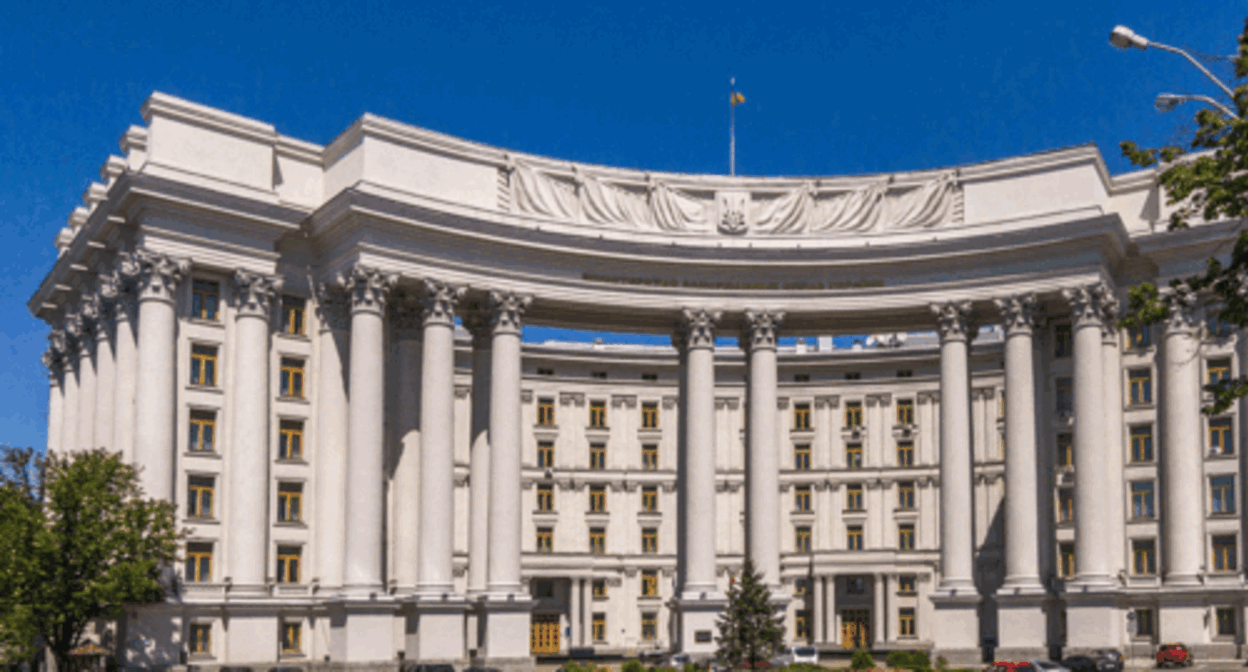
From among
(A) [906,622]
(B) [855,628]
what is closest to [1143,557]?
(A) [906,622]

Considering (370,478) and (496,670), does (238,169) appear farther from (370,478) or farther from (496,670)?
(496,670)

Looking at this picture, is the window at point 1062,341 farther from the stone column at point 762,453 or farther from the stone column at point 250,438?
the stone column at point 250,438

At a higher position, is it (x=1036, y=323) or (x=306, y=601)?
(x=1036, y=323)

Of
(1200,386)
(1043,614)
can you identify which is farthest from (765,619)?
(1200,386)

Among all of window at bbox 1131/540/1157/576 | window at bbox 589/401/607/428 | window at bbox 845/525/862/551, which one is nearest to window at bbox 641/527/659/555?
window at bbox 589/401/607/428

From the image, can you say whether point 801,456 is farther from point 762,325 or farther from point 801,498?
point 762,325

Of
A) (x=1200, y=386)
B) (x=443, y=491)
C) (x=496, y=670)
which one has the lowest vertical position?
(x=496, y=670)

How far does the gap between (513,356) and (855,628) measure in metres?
53.0

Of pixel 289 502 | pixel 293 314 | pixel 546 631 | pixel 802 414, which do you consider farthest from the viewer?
A: pixel 802 414

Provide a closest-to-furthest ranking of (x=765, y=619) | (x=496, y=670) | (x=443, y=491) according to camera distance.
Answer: (x=765, y=619) → (x=496, y=670) → (x=443, y=491)

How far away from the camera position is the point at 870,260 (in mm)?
77000

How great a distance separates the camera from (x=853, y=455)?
117625mm

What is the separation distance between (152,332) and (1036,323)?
44.7 metres

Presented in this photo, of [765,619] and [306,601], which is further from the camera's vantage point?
[306,601]
